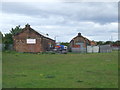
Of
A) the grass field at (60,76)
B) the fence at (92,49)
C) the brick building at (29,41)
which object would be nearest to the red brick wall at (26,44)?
the brick building at (29,41)

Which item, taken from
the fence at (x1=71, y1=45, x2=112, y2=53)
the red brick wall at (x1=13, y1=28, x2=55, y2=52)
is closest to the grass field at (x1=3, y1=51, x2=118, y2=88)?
the red brick wall at (x1=13, y1=28, x2=55, y2=52)

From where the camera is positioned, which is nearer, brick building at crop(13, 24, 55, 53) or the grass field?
the grass field

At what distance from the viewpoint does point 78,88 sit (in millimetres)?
10148

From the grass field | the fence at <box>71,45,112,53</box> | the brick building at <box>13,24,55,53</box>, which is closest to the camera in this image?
the grass field

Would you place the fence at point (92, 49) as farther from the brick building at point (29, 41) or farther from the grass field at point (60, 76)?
the grass field at point (60, 76)

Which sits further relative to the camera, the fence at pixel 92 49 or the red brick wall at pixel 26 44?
the fence at pixel 92 49

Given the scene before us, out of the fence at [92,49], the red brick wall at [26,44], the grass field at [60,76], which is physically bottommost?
the grass field at [60,76]

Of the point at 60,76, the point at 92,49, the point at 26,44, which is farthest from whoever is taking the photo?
the point at 92,49

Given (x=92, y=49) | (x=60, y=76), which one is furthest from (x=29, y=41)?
(x=60, y=76)

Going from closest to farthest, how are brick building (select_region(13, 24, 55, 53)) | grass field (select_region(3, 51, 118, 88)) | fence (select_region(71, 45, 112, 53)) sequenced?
1. grass field (select_region(3, 51, 118, 88))
2. brick building (select_region(13, 24, 55, 53))
3. fence (select_region(71, 45, 112, 53))

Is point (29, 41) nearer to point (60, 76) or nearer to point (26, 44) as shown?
point (26, 44)

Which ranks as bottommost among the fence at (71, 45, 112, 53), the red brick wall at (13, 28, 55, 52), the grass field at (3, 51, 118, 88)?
the grass field at (3, 51, 118, 88)

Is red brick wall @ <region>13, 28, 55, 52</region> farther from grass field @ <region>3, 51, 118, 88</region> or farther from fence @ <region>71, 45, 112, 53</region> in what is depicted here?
grass field @ <region>3, 51, 118, 88</region>

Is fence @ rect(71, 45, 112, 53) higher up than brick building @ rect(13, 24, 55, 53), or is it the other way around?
brick building @ rect(13, 24, 55, 53)
